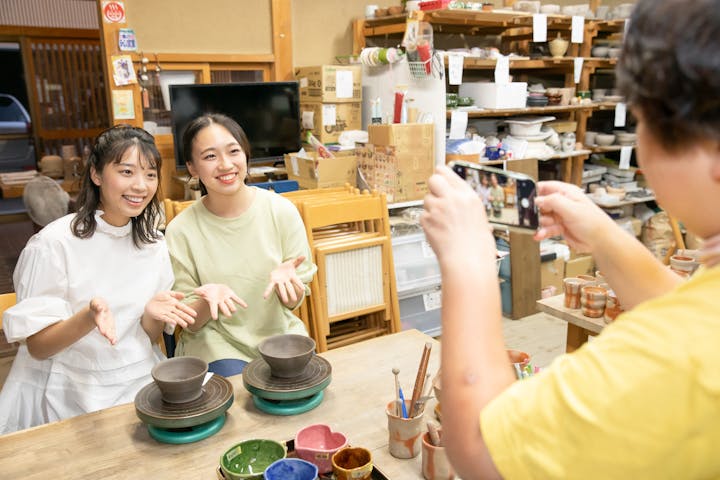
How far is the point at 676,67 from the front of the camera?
0.52 meters

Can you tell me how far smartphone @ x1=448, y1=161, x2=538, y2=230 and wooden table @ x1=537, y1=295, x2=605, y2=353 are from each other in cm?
121

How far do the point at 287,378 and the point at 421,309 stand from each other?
201cm

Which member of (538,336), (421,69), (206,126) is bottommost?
(538,336)

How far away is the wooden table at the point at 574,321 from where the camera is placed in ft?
6.51

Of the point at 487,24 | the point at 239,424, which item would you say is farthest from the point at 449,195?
the point at 487,24

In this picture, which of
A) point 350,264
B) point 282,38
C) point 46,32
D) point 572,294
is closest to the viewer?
point 572,294

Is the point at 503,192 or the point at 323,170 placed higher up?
the point at 503,192

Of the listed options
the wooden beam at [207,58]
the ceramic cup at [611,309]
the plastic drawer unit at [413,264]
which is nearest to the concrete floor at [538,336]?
the plastic drawer unit at [413,264]

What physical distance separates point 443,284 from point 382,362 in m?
0.89

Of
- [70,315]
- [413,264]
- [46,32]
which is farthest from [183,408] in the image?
[46,32]

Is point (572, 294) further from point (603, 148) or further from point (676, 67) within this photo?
point (603, 148)

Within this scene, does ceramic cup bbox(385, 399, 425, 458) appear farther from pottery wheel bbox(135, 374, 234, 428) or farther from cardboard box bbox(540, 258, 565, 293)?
cardboard box bbox(540, 258, 565, 293)

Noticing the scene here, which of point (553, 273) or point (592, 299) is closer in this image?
point (592, 299)

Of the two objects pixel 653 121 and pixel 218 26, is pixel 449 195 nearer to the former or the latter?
pixel 653 121
